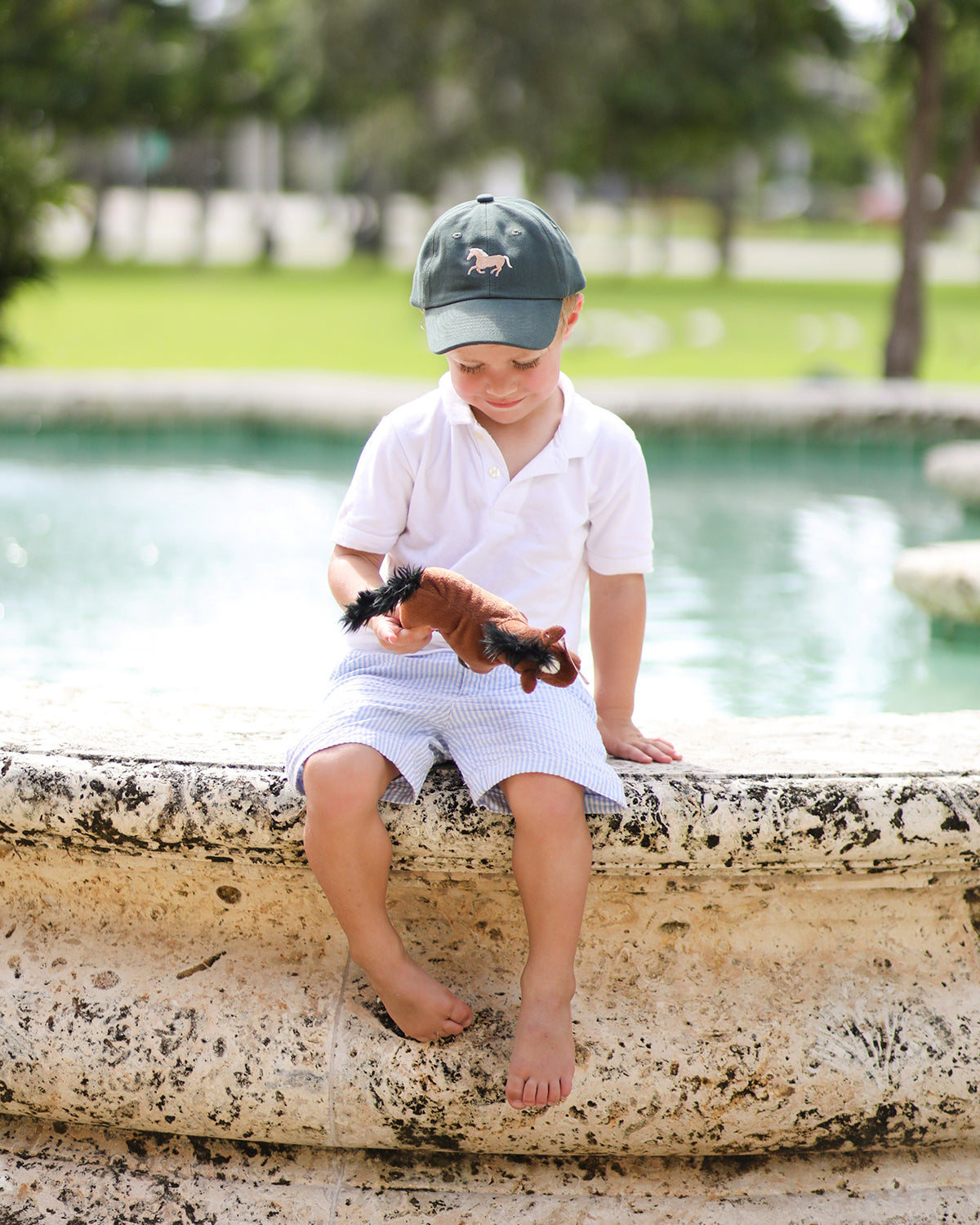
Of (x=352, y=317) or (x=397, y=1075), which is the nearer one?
(x=397, y=1075)

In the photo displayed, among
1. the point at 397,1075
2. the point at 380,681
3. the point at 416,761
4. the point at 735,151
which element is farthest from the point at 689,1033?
the point at 735,151

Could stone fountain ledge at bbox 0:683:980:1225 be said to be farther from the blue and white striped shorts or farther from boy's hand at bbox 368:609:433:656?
boy's hand at bbox 368:609:433:656

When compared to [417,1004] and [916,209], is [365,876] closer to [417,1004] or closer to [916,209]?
[417,1004]

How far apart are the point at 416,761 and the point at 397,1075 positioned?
1.35ft

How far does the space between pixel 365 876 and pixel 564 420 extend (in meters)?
0.81

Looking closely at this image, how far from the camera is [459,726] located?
1997mm

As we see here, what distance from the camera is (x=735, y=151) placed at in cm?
2920

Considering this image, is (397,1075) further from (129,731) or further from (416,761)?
(129,731)

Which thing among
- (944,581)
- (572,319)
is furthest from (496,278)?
(944,581)

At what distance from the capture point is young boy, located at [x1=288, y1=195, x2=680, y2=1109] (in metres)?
1.82

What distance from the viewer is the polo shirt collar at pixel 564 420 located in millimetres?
2180

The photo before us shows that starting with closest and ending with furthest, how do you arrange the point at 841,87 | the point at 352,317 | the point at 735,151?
the point at 352,317 → the point at 735,151 → the point at 841,87

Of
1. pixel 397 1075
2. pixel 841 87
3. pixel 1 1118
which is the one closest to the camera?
pixel 397 1075

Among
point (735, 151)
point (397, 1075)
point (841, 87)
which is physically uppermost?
point (841, 87)
